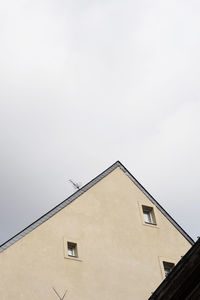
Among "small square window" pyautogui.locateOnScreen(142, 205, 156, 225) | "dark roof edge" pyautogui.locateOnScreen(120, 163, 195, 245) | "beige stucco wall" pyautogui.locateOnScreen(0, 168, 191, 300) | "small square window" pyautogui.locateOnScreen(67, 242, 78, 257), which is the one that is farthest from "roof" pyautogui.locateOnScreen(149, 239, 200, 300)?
"dark roof edge" pyautogui.locateOnScreen(120, 163, 195, 245)

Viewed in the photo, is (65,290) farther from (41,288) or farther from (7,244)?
(7,244)

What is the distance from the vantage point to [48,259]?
21.2 meters

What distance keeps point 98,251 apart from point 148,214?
3.64m

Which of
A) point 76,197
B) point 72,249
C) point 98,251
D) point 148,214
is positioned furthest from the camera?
point 148,214

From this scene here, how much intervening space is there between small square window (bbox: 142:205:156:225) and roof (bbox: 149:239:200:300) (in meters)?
12.5

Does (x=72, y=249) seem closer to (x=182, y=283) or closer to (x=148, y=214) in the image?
(x=148, y=214)

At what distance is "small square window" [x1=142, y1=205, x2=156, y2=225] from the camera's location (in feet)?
82.3

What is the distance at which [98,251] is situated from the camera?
22.6 m

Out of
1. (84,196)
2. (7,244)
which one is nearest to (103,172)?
(84,196)

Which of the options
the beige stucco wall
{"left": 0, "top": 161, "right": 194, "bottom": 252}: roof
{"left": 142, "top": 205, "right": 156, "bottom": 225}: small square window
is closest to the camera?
the beige stucco wall

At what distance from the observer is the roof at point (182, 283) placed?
12164mm

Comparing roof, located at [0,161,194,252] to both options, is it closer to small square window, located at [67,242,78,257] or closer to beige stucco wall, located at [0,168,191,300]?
beige stucco wall, located at [0,168,191,300]

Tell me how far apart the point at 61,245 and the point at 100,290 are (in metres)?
2.10

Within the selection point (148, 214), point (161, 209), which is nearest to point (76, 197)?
point (148, 214)
